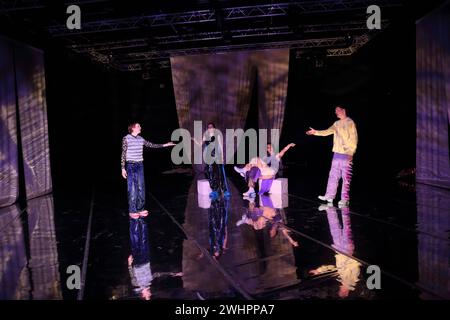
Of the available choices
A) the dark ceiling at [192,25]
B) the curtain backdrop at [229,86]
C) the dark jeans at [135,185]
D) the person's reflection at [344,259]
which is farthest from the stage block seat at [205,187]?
the curtain backdrop at [229,86]

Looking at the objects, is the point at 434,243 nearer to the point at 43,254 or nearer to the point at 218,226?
the point at 218,226

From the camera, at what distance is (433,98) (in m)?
7.76

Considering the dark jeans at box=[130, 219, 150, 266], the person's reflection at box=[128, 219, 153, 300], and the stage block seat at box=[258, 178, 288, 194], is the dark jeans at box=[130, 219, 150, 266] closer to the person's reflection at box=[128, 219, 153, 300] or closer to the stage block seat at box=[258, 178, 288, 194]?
the person's reflection at box=[128, 219, 153, 300]

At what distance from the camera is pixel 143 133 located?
1401cm

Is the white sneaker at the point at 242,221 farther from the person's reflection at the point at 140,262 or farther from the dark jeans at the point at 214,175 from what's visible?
the dark jeans at the point at 214,175

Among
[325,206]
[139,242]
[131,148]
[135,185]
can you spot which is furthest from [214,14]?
[139,242]

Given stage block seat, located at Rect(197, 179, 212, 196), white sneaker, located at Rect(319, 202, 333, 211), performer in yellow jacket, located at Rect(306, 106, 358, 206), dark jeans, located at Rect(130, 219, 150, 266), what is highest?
performer in yellow jacket, located at Rect(306, 106, 358, 206)

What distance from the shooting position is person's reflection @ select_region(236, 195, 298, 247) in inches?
169

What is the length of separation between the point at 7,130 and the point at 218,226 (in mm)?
5012

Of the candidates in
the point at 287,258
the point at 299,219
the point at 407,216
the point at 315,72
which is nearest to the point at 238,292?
the point at 287,258

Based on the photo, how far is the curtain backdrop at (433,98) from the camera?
723cm

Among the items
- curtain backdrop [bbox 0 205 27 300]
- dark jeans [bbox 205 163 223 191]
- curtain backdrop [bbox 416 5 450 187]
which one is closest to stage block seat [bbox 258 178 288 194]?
dark jeans [bbox 205 163 223 191]

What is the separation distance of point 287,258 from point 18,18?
725cm

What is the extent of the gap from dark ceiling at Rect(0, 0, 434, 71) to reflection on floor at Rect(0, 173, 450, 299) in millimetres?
4092
